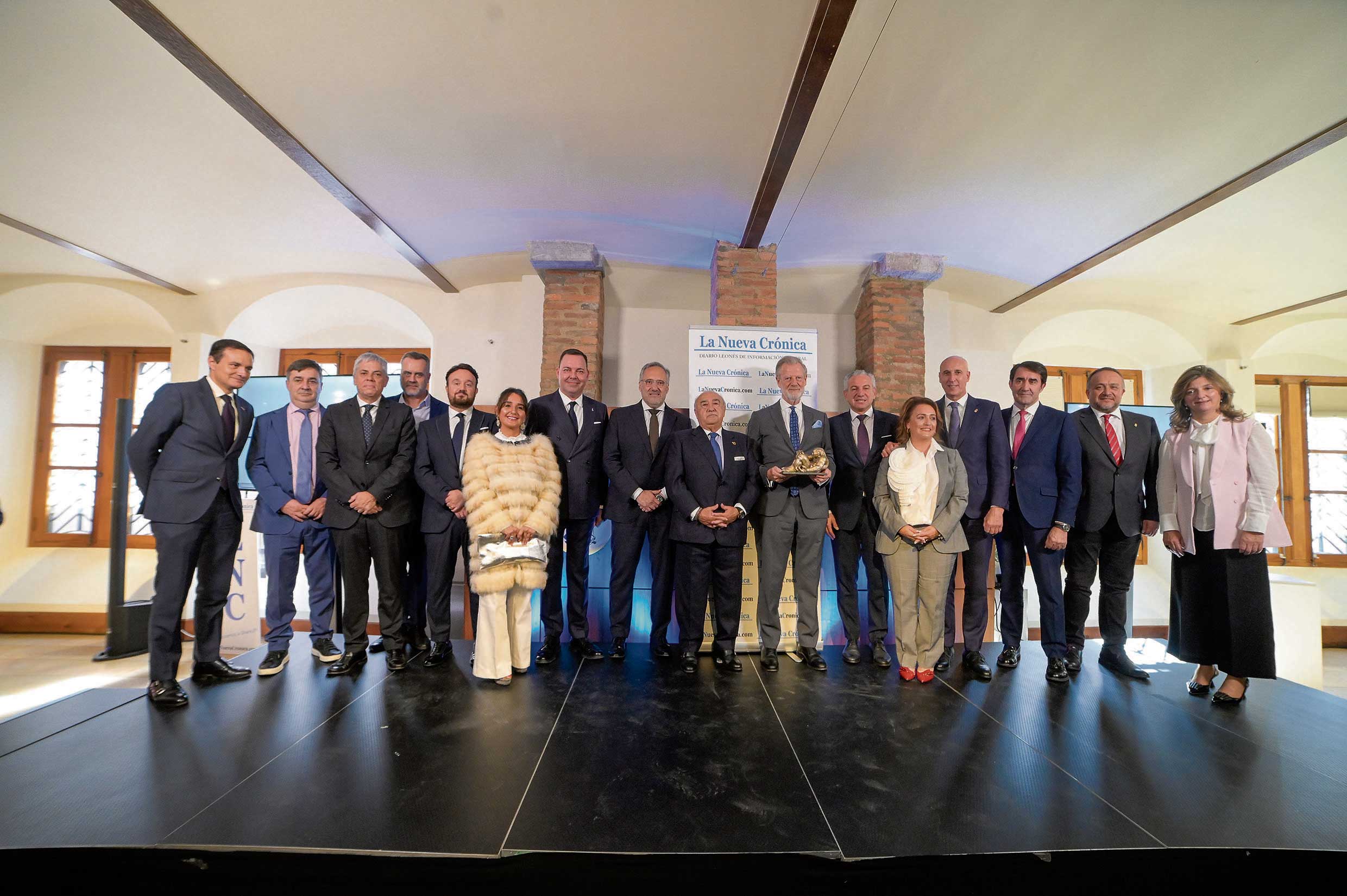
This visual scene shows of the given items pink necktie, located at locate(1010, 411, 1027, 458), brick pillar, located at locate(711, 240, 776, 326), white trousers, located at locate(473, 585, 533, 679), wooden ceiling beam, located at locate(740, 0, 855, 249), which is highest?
wooden ceiling beam, located at locate(740, 0, 855, 249)

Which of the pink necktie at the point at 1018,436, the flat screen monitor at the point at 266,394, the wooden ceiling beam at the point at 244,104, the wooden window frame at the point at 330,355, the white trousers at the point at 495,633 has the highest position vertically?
the wooden ceiling beam at the point at 244,104

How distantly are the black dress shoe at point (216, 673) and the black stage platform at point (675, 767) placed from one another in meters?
0.10


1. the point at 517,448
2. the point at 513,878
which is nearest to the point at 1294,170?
Result: the point at 517,448

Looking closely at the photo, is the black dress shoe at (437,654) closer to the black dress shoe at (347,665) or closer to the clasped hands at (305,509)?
the black dress shoe at (347,665)

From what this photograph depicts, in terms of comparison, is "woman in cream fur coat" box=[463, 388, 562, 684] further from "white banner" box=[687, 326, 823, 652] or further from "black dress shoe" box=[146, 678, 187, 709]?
"white banner" box=[687, 326, 823, 652]

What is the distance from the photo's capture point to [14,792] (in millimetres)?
1847

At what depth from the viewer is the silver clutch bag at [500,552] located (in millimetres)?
2738

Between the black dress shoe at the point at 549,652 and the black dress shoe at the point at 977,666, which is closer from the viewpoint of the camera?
the black dress shoe at the point at 977,666

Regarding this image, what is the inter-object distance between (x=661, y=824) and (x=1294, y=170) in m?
6.54

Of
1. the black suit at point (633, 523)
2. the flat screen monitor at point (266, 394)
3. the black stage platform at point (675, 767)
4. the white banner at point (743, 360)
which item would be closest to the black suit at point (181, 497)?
the black stage platform at point (675, 767)

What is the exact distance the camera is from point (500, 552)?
A: 2.74m

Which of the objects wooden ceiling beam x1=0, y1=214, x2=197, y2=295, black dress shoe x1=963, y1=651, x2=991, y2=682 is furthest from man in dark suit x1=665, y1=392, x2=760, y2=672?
wooden ceiling beam x1=0, y1=214, x2=197, y2=295

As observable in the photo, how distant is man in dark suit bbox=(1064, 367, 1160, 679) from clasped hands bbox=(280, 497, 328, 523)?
4.31 meters

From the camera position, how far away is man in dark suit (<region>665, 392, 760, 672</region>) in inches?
120
